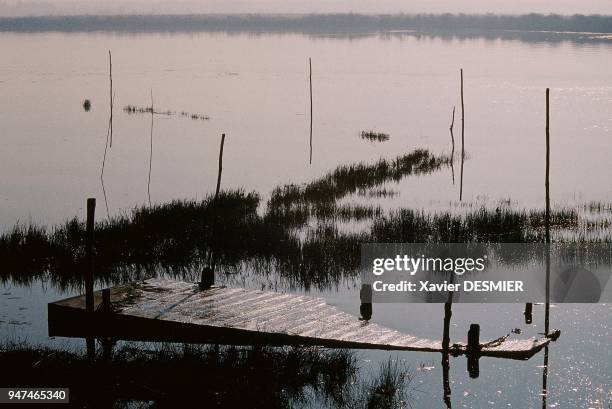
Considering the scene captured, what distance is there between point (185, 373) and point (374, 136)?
31.1m

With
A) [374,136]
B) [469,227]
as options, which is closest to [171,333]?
[469,227]

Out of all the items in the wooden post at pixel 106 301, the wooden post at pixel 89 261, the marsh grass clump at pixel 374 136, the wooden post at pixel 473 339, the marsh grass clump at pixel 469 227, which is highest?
the wooden post at pixel 89 261

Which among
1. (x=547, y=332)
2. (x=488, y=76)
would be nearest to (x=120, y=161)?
(x=547, y=332)

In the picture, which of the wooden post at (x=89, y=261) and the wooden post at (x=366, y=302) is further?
the wooden post at (x=366, y=302)

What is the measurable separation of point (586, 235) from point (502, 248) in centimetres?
232

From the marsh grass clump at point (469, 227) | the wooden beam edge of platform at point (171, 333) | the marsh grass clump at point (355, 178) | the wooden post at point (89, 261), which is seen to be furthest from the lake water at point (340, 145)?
the marsh grass clump at point (469, 227)

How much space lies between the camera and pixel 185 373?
11172mm

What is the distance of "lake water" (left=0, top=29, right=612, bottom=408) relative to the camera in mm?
13281

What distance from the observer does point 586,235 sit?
19.8 meters

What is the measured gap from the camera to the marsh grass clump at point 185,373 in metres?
10.6

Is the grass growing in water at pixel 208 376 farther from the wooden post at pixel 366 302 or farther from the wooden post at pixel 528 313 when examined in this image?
the wooden post at pixel 528 313

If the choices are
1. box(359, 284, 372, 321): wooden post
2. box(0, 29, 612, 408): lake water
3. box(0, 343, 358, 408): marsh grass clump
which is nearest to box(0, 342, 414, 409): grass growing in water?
box(0, 343, 358, 408): marsh grass clump

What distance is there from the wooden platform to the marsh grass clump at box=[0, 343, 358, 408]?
6.8 inches

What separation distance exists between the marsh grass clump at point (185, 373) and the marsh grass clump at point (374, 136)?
29.0 metres
